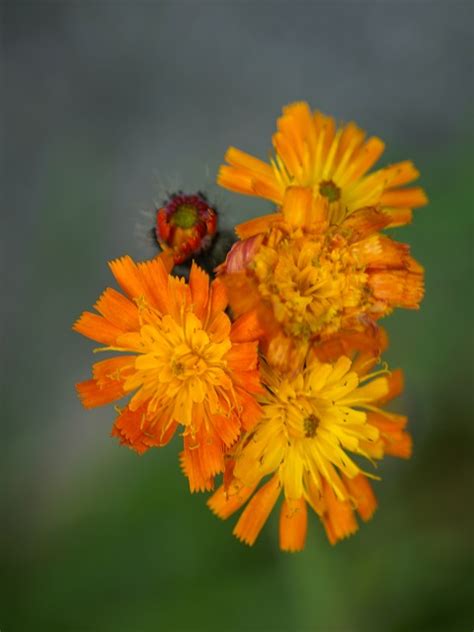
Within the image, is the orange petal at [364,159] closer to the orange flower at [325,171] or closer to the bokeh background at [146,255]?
the orange flower at [325,171]

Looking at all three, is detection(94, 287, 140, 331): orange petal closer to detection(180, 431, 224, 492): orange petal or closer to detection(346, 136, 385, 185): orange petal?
detection(180, 431, 224, 492): orange petal

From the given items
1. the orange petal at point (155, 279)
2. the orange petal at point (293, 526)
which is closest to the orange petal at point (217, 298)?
the orange petal at point (155, 279)

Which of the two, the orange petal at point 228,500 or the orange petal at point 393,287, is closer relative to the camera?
the orange petal at point 393,287

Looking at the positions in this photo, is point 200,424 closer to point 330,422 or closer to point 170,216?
point 330,422

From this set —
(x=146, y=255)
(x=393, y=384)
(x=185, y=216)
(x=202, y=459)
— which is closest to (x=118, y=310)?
(x=185, y=216)

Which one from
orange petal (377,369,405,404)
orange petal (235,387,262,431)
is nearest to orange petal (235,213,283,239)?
orange petal (235,387,262,431)

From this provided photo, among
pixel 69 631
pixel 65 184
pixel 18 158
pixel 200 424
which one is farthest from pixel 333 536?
pixel 18 158

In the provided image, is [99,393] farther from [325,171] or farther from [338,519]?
[325,171]
